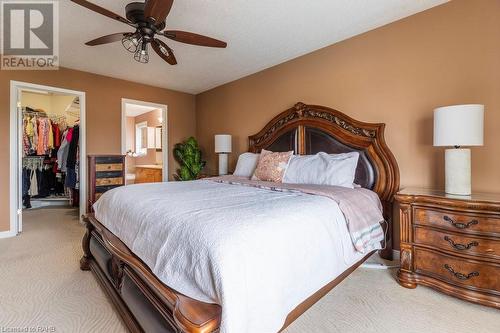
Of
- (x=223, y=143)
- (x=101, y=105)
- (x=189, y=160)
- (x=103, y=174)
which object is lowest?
(x=103, y=174)

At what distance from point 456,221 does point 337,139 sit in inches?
56.2

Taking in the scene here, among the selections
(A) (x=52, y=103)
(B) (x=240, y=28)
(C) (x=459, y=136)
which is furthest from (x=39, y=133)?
(C) (x=459, y=136)

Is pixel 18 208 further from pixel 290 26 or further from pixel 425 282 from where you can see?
pixel 425 282

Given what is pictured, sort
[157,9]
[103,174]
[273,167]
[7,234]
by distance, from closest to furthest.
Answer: [157,9]
[273,167]
[7,234]
[103,174]

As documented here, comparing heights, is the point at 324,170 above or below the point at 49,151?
below

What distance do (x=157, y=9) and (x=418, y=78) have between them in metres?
2.48

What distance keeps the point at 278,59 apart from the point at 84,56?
9.05 ft

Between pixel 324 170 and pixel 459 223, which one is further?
pixel 324 170

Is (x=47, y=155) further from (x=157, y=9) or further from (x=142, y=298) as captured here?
(x=142, y=298)

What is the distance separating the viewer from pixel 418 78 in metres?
2.42

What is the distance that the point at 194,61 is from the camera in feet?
11.7

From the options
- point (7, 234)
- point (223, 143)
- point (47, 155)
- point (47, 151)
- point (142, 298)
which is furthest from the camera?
point (47, 155)

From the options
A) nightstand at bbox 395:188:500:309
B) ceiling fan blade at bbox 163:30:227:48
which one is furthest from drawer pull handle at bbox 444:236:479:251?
ceiling fan blade at bbox 163:30:227:48

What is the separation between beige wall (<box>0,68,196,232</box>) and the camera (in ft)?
11.1
